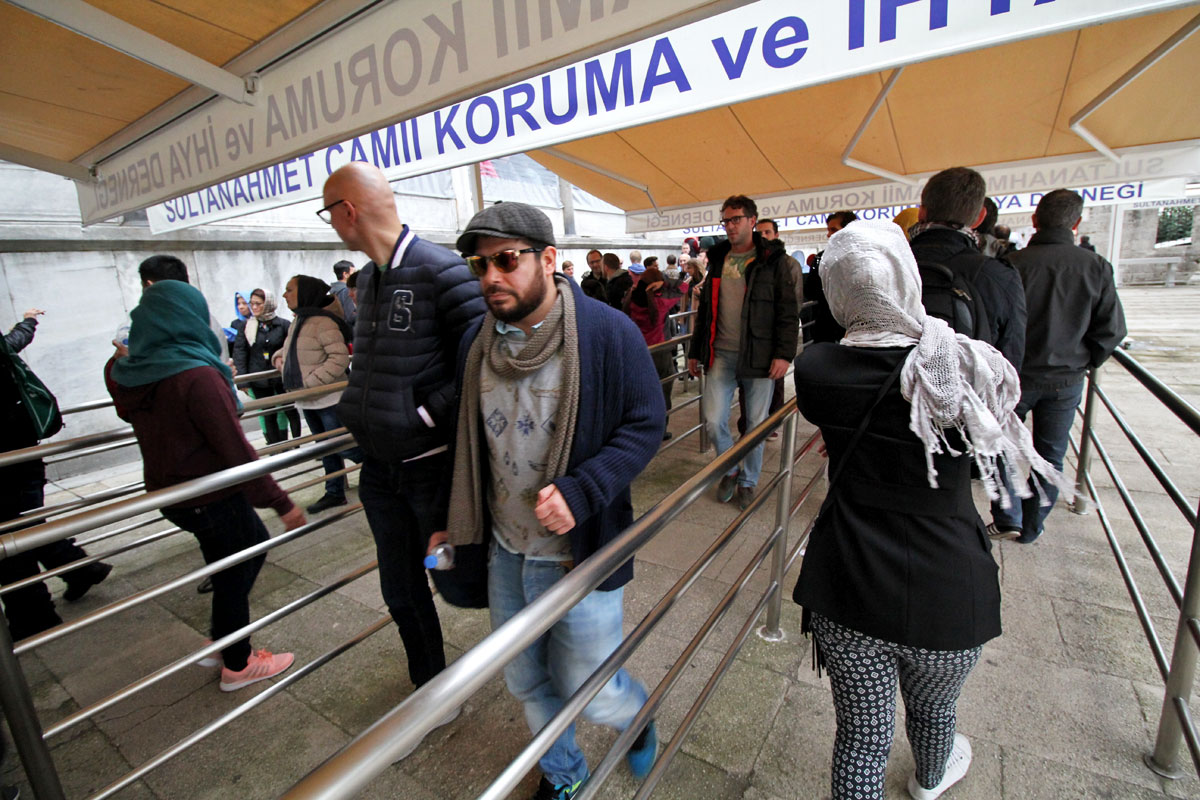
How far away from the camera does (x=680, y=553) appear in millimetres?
3521

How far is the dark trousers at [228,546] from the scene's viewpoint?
7.73 feet

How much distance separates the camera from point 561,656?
1.69 meters

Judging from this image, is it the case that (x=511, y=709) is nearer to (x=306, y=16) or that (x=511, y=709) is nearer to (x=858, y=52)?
(x=858, y=52)

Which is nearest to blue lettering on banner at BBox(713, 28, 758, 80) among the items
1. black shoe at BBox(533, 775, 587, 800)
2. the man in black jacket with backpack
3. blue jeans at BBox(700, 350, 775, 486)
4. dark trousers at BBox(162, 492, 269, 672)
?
the man in black jacket with backpack

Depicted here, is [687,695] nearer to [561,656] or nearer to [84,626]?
[561,656]

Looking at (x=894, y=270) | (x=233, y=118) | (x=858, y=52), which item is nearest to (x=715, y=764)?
(x=894, y=270)

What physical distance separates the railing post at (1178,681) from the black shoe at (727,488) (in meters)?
2.47

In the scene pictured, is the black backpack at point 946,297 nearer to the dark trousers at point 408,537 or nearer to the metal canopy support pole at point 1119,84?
the dark trousers at point 408,537

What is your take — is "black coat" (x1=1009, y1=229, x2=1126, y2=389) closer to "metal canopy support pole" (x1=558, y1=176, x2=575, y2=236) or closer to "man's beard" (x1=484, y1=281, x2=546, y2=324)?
"man's beard" (x1=484, y1=281, x2=546, y2=324)

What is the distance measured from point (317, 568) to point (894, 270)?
3724 millimetres

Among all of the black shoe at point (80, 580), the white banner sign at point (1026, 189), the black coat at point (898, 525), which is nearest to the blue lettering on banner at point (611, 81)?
the black coat at point (898, 525)

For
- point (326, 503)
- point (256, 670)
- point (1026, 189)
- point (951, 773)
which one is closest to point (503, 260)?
point (951, 773)

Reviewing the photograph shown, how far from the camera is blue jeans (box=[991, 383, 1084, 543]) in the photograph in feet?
10.4

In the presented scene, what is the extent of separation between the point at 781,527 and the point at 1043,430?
6.62 ft
